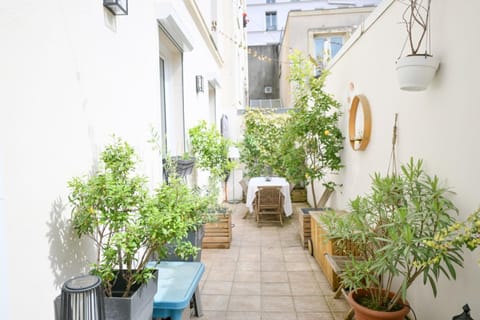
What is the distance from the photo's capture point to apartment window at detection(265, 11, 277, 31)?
21.4 metres

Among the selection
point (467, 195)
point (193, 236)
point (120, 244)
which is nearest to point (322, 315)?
point (193, 236)

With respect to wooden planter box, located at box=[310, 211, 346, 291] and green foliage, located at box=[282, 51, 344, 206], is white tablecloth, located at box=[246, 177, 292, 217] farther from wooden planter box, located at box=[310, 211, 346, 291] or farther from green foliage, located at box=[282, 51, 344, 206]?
wooden planter box, located at box=[310, 211, 346, 291]

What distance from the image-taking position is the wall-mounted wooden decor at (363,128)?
3.19m

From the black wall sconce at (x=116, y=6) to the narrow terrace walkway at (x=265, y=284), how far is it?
2.36 meters

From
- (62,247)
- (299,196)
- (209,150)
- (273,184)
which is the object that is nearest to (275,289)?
(209,150)

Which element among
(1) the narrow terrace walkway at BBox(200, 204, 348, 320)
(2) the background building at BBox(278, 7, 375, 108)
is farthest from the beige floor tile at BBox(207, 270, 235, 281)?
(2) the background building at BBox(278, 7, 375, 108)

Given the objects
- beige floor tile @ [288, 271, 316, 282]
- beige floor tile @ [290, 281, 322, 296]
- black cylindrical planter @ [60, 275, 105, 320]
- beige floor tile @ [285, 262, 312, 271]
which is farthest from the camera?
beige floor tile @ [285, 262, 312, 271]

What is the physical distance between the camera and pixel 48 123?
4.33 feet

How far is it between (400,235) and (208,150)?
9.11 feet

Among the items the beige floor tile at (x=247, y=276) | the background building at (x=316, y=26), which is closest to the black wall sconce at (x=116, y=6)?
the beige floor tile at (x=247, y=276)

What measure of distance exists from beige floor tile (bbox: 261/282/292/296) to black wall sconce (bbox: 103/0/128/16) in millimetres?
2630

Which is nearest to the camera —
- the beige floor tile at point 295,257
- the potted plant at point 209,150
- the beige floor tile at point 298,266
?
the beige floor tile at point 298,266

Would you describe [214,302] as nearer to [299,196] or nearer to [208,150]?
[208,150]

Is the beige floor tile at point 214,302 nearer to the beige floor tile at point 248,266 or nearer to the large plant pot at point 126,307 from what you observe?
the beige floor tile at point 248,266
